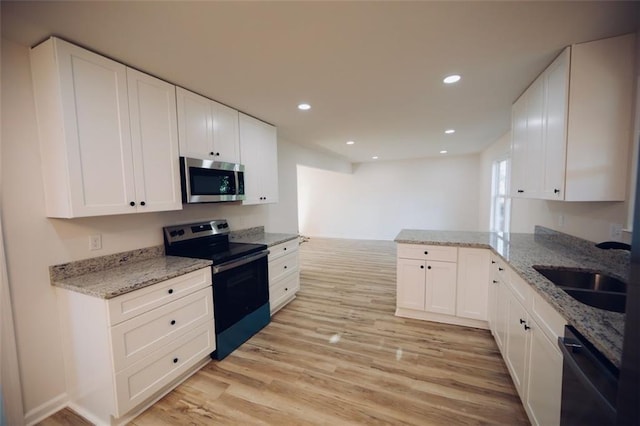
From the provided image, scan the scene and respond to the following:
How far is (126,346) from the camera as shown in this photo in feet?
5.49

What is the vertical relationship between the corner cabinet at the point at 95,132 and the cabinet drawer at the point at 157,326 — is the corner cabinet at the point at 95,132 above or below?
above

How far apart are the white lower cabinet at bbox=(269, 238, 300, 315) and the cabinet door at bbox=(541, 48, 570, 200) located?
266 cm

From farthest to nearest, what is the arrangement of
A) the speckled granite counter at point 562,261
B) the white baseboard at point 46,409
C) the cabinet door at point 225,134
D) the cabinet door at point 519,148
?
the cabinet door at point 225,134 < the cabinet door at point 519,148 < the white baseboard at point 46,409 < the speckled granite counter at point 562,261

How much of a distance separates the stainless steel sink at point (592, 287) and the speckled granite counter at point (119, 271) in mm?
2547

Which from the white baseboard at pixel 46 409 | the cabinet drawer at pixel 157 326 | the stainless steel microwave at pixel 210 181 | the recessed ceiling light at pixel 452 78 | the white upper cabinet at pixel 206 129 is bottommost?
the white baseboard at pixel 46 409

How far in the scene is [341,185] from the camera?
339 inches

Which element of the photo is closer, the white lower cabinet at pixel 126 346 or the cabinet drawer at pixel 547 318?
the cabinet drawer at pixel 547 318

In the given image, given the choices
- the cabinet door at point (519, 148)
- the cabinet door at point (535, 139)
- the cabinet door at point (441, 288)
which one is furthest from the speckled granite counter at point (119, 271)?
the cabinet door at point (519, 148)

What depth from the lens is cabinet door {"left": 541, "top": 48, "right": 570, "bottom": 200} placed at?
1.83 m

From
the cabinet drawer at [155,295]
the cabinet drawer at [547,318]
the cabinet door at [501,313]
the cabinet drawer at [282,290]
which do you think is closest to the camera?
the cabinet drawer at [547,318]

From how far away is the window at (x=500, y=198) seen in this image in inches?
187

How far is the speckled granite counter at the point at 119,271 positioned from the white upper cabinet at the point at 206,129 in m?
0.96

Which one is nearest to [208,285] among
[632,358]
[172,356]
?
[172,356]

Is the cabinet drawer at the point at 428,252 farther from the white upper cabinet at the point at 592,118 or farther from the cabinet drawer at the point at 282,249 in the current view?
the cabinet drawer at the point at 282,249
